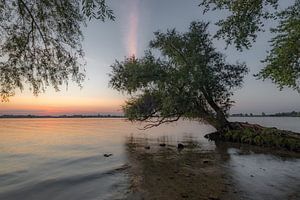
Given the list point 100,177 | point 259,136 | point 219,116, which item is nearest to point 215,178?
point 100,177

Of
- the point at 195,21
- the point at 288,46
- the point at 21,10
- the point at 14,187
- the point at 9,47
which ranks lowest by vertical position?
the point at 14,187

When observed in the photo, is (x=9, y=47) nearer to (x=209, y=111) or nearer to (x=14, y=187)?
(x=14, y=187)

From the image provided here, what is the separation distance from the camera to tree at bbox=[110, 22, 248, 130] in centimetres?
4175

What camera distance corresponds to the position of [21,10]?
814 centimetres

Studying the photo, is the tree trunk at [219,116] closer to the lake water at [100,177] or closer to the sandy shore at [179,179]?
the lake water at [100,177]

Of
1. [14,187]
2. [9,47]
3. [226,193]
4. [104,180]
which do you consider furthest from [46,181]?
[9,47]

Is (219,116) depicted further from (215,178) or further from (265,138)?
(215,178)

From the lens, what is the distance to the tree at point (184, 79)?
41.8 meters

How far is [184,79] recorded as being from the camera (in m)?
41.5

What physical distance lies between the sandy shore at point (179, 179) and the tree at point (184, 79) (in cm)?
1682

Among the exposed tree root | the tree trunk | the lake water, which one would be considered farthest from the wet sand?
the tree trunk

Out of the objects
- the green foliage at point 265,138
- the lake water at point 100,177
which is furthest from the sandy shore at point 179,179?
the green foliage at point 265,138

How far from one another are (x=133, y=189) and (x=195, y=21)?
103 feet

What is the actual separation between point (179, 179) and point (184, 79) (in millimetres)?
24579
